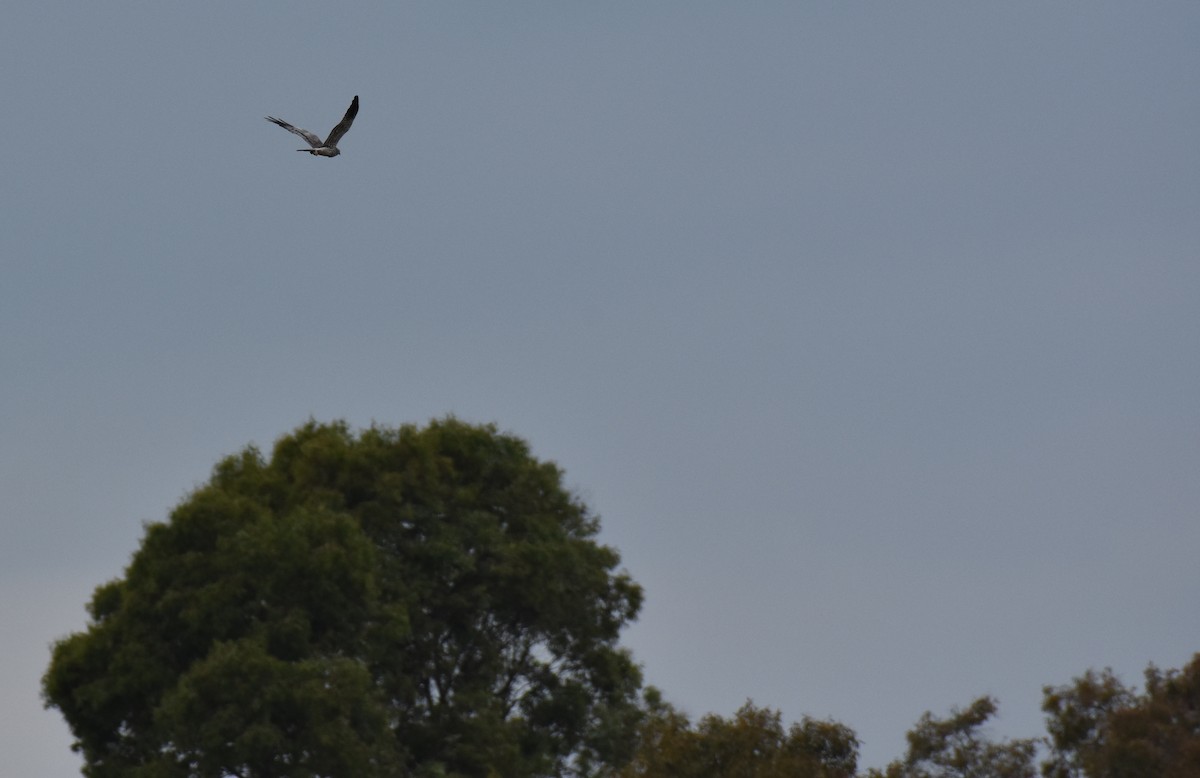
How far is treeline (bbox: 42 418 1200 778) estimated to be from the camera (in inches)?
2292

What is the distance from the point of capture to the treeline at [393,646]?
58219mm

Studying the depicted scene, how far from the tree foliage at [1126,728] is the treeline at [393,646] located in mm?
67

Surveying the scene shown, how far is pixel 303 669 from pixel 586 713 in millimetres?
10275

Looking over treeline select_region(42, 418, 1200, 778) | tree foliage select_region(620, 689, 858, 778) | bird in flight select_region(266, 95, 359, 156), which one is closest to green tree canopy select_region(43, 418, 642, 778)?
treeline select_region(42, 418, 1200, 778)

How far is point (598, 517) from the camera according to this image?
6956cm

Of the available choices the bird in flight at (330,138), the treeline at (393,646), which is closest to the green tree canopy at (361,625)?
the treeline at (393,646)

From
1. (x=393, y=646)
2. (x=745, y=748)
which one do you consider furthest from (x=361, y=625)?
(x=745, y=748)

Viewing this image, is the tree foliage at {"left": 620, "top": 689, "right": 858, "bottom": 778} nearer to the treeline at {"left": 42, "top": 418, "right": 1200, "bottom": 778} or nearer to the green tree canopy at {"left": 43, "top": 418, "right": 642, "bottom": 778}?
the treeline at {"left": 42, "top": 418, "right": 1200, "bottom": 778}

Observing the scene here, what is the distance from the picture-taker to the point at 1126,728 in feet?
194

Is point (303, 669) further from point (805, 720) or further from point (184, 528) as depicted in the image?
point (805, 720)

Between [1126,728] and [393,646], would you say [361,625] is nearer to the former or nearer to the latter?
[393,646]

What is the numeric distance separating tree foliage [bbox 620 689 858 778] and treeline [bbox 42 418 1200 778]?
6.01 ft

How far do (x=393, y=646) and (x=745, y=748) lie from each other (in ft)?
54.0

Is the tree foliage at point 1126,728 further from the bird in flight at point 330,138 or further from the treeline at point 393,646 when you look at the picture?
the bird in flight at point 330,138
